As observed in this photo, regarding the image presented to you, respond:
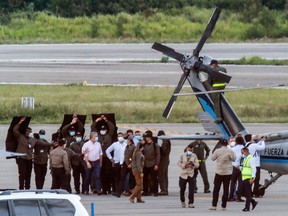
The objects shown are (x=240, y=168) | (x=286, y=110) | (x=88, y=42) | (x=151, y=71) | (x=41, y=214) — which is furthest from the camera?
(x=88, y=42)

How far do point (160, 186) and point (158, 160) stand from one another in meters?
0.83

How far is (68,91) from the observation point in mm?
50969

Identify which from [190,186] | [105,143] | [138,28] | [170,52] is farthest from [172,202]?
[138,28]

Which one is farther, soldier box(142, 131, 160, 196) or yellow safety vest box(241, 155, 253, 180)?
soldier box(142, 131, 160, 196)

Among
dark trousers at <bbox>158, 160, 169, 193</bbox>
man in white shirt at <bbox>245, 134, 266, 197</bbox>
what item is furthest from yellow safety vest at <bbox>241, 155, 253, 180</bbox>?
dark trousers at <bbox>158, 160, 169, 193</bbox>

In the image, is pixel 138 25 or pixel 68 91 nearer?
pixel 68 91

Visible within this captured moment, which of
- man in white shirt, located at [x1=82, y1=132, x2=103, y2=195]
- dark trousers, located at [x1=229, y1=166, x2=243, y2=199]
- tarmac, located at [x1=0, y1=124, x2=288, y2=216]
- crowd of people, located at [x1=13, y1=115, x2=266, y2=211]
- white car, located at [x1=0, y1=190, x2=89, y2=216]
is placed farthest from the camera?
man in white shirt, located at [x1=82, y1=132, x2=103, y2=195]

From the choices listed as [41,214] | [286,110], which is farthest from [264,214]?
[286,110]

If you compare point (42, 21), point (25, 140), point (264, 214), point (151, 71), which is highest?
point (42, 21)

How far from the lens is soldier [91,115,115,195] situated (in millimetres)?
28453

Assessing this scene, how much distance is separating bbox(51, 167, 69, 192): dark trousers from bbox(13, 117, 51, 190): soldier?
103 cm

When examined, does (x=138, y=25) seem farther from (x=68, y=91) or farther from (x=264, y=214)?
(x=264, y=214)

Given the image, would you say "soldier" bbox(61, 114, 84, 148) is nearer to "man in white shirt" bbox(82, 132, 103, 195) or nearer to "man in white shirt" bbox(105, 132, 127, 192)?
"man in white shirt" bbox(82, 132, 103, 195)

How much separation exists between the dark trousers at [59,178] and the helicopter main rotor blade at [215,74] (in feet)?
16.4
